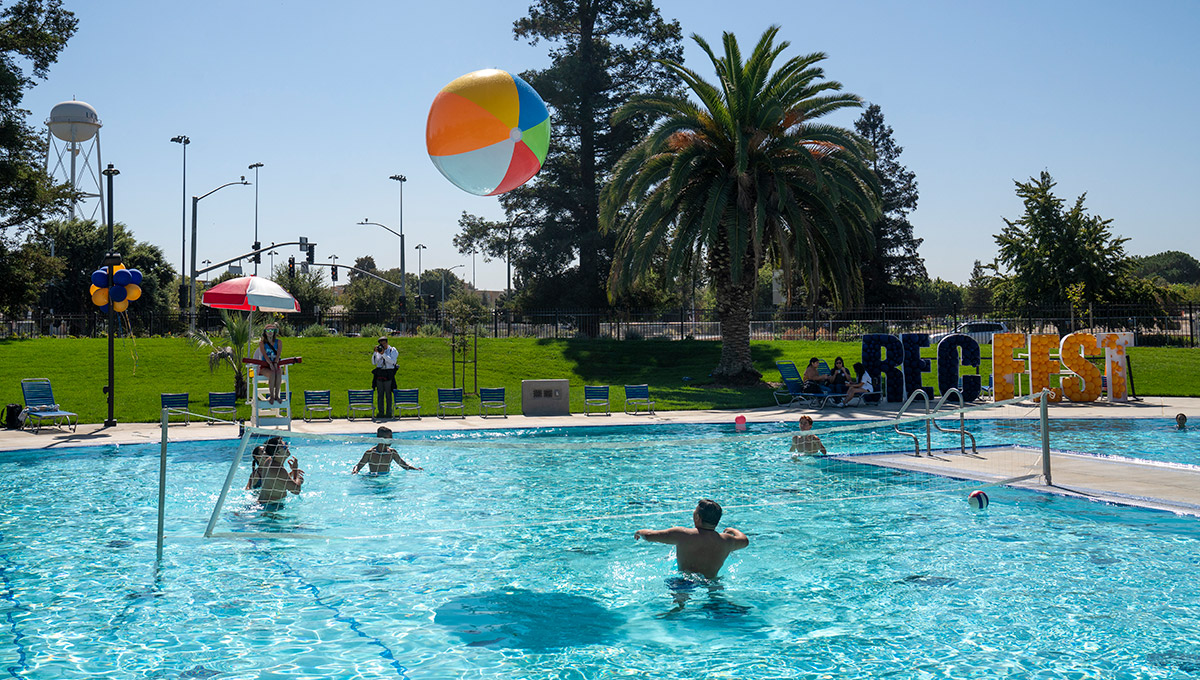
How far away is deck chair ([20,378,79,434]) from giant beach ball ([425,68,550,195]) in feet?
48.7

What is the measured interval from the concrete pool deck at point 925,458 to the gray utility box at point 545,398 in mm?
592

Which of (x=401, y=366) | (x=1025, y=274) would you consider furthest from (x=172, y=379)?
(x=1025, y=274)

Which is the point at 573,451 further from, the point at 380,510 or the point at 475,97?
the point at 475,97

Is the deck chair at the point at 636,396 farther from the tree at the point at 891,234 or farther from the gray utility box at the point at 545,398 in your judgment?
the tree at the point at 891,234

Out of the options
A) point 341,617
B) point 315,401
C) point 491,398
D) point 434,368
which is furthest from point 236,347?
point 341,617

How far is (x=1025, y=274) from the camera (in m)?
48.7

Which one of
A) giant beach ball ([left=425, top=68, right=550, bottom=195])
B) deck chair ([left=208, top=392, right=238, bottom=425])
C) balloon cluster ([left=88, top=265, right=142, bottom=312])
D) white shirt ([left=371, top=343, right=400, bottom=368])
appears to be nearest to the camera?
giant beach ball ([left=425, top=68, right=550, bottom=195])

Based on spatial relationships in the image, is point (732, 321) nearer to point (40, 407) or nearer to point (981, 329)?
point (981, 329)

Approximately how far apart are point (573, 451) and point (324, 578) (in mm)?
9798

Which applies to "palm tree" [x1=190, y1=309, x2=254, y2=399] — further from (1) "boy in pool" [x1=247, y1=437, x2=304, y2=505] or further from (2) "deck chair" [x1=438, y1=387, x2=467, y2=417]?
(1) "boy in pool" [x1=247, y1=437, x2=304, y2=505]

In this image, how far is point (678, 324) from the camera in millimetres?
43125

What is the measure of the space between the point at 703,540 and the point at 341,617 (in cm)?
342

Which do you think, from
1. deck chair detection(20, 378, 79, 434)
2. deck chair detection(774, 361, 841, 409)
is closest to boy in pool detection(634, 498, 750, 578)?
deck chair detection(774, 361, 841, 409)

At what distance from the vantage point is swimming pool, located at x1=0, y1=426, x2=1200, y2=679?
269 inches
